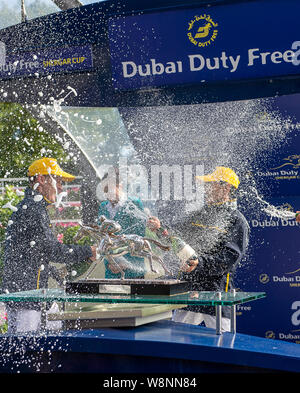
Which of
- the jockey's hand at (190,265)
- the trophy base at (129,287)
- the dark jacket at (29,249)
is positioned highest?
the dark jacket at (29,249)

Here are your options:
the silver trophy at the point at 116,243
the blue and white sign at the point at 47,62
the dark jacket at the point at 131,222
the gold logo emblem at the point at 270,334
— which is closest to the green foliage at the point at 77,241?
the dark jacket at the point at 131,222

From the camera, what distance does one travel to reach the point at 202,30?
→ 405cm

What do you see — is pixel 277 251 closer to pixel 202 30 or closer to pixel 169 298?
pixel 202 30

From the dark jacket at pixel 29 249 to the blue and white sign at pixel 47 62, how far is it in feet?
4.47

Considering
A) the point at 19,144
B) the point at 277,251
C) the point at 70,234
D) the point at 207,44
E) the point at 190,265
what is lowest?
the point at 190,265

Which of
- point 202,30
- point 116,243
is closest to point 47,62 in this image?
point 202,30

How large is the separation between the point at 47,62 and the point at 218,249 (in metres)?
2.04

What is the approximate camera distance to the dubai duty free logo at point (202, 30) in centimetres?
404

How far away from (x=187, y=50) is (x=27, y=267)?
1902mm

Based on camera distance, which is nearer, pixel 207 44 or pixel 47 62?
pixel 207 44

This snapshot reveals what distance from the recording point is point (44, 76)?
4.68 m

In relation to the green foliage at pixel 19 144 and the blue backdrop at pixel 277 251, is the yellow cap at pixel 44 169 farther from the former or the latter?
the green foliage at pixel 19 144

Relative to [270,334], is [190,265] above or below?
above
